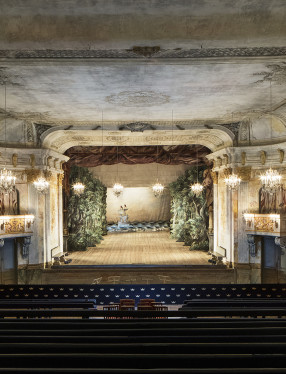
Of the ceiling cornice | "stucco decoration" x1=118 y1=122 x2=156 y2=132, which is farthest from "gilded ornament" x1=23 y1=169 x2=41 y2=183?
the ceiling cornice

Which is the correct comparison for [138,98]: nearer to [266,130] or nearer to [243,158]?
[243,158]

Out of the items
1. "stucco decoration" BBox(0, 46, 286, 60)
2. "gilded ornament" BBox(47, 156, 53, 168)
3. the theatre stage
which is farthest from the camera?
"gilded ornament" BBox(47, 156, 53, 168)

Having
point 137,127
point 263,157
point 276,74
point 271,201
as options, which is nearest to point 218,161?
point 263,157

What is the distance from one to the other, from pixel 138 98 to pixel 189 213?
11.7m

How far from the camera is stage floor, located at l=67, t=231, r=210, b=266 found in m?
14.8

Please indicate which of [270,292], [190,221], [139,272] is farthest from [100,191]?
[270,292]

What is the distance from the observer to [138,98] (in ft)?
32.4

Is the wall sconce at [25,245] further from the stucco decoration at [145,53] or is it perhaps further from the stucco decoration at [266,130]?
the stucco decoration at [266,130]

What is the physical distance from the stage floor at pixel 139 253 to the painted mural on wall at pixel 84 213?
27.3 inches

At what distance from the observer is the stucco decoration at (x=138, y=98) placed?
936cm

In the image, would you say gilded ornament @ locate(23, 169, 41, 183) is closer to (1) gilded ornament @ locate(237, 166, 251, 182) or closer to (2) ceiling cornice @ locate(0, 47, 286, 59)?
(2) ceiling cornice @ locate(0, 47, 286, 59)

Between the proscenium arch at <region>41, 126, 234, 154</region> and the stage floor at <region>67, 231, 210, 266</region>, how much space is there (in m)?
5.26
